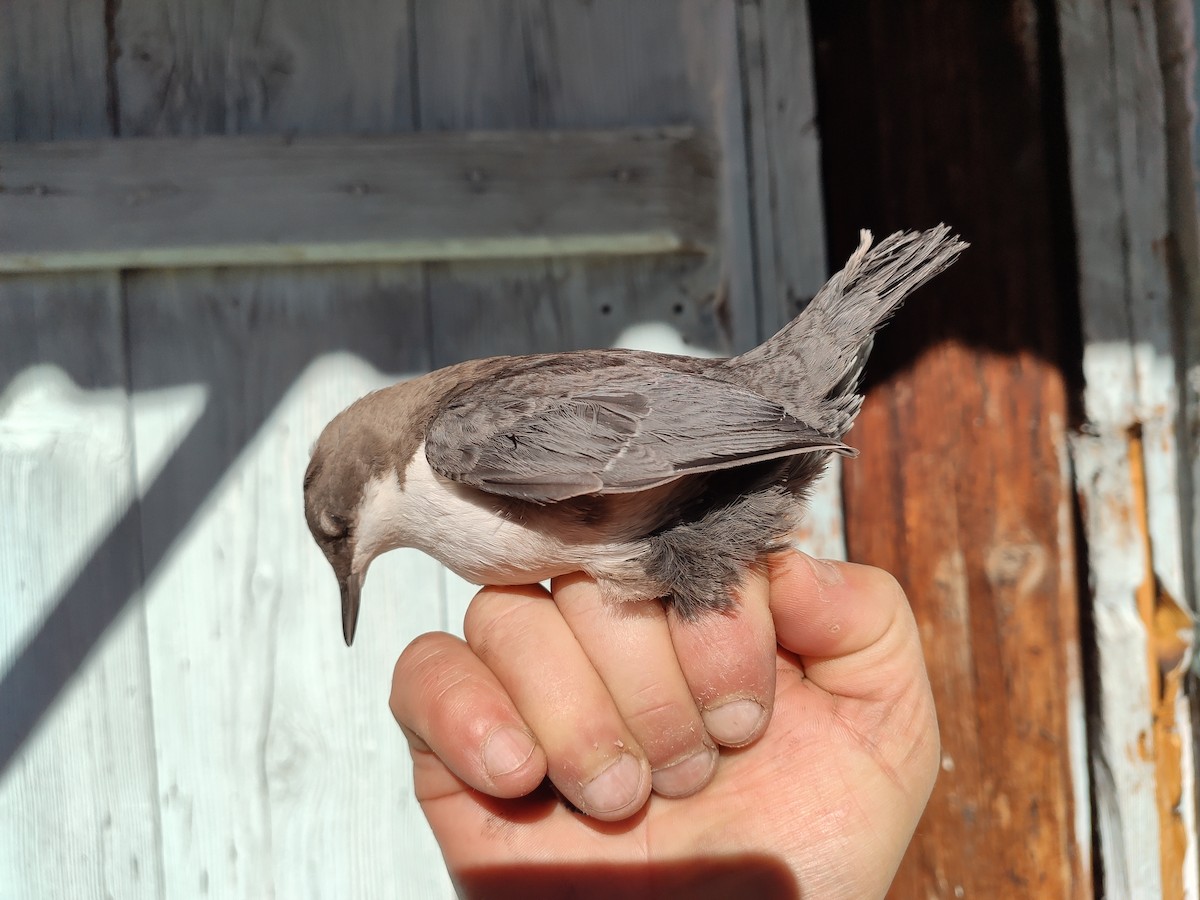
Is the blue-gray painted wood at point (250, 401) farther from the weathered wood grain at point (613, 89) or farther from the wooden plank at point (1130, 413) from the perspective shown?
the wooden plank at point (1130, 413)

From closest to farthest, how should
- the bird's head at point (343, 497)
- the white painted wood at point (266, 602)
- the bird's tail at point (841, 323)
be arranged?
the bird's tail at point (841, 323), the bird's head at point (343, 497), the white painted wood at point (266, 602)

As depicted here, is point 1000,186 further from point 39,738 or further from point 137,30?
point 39,738

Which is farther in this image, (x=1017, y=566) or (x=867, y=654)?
(x=1017, y=566)

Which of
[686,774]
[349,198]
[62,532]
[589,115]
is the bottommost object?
[686,774]

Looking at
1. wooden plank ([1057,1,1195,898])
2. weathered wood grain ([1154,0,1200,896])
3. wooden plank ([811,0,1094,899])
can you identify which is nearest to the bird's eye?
wooden plank ([811,0,1094,899])

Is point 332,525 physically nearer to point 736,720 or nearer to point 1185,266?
point 736,720

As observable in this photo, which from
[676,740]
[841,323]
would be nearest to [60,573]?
[676,740]

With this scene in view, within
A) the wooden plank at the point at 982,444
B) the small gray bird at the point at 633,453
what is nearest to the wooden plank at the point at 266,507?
the small gray bird at the point at 633,453
